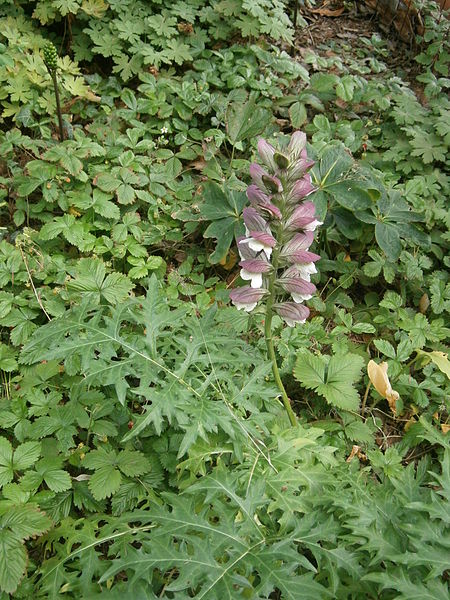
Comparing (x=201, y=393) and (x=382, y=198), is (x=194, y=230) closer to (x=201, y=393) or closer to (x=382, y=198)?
(x=382, y=198)

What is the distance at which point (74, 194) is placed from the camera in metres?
3.20

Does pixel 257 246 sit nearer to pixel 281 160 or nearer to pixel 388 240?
pixel 281 160

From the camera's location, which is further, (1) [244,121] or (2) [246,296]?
(1) [244,121]

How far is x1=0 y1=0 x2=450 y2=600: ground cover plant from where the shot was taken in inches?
68.1

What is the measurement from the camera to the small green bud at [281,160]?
1864 mm

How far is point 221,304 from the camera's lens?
3010 mm

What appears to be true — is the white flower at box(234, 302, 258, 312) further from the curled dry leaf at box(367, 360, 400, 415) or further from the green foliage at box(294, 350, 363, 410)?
the curled dry leaf at box(367, 360, 400, 415)

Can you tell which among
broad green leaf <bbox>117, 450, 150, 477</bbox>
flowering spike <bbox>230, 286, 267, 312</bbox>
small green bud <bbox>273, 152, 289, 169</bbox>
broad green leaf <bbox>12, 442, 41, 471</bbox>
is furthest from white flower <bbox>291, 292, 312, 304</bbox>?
broad green leaf <bbox>12, 442, 41, 471</bbox>

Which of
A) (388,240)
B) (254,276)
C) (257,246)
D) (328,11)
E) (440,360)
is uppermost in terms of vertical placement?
(328,11)

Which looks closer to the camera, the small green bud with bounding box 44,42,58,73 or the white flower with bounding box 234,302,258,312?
the white flower with bounding box 234,302,258,312

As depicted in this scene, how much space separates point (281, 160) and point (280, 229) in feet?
0.84

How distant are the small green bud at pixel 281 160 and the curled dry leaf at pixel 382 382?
3.89 ft

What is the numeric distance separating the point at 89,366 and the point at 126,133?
2.21 meters

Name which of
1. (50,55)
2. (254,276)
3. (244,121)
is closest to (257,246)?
(254,276)
